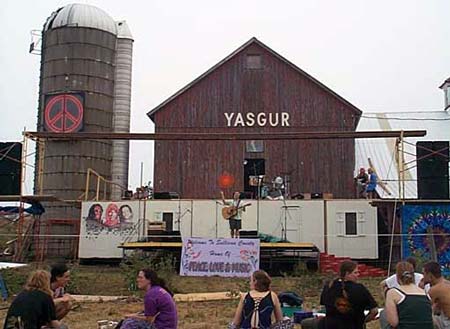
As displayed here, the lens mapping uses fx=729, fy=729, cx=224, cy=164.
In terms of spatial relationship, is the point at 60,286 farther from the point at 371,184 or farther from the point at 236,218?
the point at 371,184

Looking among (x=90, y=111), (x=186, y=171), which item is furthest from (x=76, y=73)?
(x=186, y=171)

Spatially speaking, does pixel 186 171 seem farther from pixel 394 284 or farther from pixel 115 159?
pixel 394 284

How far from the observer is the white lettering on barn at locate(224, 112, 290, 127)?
33.8 m

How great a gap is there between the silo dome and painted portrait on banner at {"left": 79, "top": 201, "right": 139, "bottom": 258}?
10922mm

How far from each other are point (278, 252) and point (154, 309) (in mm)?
16478

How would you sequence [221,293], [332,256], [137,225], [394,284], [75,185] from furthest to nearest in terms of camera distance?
1. [75,185]
2. [137,225]
3. [332,256]
4. [221,293]
5. [394,284]

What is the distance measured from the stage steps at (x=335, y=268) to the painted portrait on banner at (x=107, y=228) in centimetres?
732

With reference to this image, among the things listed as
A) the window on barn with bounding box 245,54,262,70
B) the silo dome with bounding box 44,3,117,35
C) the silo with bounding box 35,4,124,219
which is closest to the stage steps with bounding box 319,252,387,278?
the window on barn with bounding box 245,54,262,70

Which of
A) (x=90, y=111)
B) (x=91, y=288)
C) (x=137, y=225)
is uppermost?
(x=90, y=111)

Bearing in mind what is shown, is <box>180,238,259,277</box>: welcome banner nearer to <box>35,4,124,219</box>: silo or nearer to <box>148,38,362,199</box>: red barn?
<box>148,38,362,199</box>: red barn

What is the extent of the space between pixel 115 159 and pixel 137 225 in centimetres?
817

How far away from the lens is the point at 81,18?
35.4m

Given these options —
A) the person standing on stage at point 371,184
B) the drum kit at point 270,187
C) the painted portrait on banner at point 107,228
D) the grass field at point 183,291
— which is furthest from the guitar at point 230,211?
the person standing on stage at point 371,184

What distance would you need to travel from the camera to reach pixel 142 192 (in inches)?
1156
